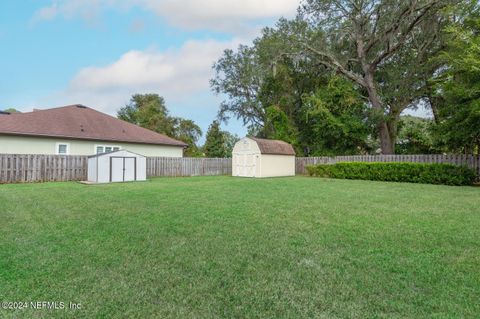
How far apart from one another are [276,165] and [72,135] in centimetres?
1297

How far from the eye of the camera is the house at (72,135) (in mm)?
15468

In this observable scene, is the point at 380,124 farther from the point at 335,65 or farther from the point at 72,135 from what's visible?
the point at 72,135

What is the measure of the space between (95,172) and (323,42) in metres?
18.2

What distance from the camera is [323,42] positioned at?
2177 centimetres

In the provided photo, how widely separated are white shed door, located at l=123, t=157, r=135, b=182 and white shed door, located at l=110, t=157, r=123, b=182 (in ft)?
0.89

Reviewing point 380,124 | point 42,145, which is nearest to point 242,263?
point 42,145

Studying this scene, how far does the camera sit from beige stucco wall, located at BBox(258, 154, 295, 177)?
19.0 meters

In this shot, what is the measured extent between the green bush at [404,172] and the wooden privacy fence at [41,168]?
14.3 metres

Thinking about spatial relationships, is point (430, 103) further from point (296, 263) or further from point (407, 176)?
point (296, 263)

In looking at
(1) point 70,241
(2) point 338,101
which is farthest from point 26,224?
(2) point 338,101

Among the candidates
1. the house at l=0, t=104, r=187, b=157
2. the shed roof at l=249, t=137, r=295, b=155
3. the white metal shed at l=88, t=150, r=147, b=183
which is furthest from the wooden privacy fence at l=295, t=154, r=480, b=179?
the white metal shed at l=88, t=150, r=147, b=183

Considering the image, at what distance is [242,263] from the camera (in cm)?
313

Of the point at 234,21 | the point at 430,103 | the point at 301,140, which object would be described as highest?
the point at 234,21

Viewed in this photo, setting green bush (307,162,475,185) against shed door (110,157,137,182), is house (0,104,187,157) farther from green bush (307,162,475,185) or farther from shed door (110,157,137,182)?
green bush (307,162,475,185)
